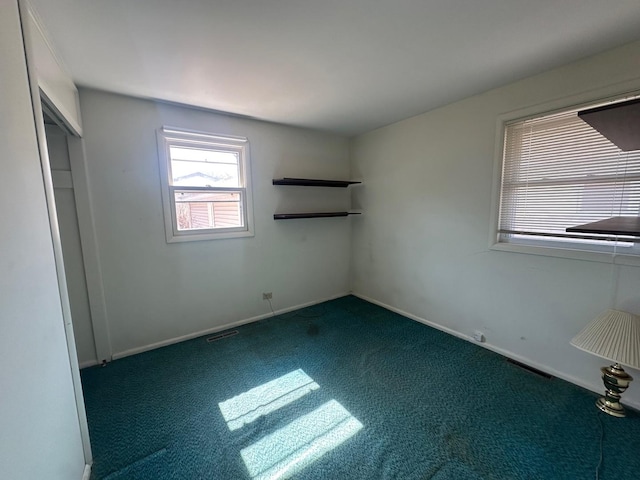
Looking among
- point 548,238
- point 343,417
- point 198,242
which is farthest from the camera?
point 198,242

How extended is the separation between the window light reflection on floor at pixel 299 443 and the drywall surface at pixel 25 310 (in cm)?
88

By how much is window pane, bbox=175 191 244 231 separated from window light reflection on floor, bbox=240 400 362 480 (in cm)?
213

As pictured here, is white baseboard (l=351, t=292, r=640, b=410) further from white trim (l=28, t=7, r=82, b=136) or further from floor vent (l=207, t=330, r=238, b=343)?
white trim (l=28, t=7, r=82, b=136)

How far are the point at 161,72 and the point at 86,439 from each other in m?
2.44

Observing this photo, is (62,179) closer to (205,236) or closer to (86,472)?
(205,236)

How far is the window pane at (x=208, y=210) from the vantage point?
9.14 feet

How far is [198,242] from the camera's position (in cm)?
286

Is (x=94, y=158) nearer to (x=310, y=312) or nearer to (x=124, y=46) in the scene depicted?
(x=124, y=46)

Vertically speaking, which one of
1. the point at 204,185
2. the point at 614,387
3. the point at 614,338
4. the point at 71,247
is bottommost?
the point at 614,387

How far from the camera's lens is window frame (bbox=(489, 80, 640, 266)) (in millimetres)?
1807

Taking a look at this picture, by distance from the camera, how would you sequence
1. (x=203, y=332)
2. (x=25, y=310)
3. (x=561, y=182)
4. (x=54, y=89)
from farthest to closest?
1. (x=203, y=332)
2. (x=561, y=182)
3. (x=54, y=89)
4. (x=25, y=310)

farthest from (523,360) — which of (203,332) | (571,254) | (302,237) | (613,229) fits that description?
(203,332)

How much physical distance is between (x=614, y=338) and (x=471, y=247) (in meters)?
1.18

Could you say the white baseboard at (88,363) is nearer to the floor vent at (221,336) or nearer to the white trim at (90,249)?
the white trim at (90,249)
